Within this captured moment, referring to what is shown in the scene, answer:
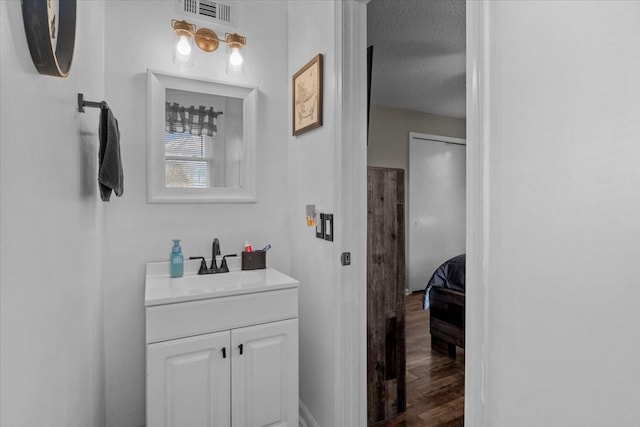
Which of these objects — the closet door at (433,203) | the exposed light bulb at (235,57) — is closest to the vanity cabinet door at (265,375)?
the exposed light bulb at (235,57)

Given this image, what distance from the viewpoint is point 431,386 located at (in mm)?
2301

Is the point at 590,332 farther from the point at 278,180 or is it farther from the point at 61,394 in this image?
the point at 278,180

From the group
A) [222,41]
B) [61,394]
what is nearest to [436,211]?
[222,41]

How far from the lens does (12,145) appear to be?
54 cm

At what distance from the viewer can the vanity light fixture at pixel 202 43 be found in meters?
1.80

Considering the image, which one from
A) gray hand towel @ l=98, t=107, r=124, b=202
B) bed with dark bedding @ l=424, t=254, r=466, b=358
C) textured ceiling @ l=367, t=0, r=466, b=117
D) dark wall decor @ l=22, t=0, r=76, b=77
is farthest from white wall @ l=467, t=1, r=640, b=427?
bed with dark bedding @ l=424, t=254, r=466, b=358

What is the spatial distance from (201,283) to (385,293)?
0.98 metres

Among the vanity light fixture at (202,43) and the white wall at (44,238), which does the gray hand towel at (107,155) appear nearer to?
the white wall at (44,238)

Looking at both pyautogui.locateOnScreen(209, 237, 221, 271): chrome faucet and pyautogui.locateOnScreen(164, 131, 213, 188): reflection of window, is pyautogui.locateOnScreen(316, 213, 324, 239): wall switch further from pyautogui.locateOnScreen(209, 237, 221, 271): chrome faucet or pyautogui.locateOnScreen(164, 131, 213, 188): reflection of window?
pyautogui.locateOnScreen(164, 131, 213, 188): reflection of window

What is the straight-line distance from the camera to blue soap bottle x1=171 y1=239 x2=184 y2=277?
1789mm

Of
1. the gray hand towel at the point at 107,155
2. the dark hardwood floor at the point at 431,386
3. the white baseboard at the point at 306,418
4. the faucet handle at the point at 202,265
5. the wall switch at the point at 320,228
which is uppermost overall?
the gray hand towel at the point at 107,155

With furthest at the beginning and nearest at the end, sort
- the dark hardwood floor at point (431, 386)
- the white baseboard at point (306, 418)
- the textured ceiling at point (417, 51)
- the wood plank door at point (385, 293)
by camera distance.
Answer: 1. the textured ceiling at point (417, 51)
2. the dark hardwood floor at point (431, 386)
3. the wood plank door at point (385, 293)
4. the white baseboard at point (306, 418)

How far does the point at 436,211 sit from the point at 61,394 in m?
4.71

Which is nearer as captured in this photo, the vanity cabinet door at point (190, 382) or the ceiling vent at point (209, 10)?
the vanity cabinet door at point (190, 382)
